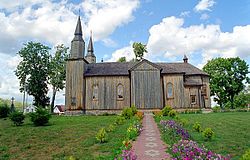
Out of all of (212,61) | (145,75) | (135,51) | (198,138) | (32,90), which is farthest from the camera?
(212,61)

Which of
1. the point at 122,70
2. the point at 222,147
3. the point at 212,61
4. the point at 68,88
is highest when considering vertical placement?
the point at 212,61

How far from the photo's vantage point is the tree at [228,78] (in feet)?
150

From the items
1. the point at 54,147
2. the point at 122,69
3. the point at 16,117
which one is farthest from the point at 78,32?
the point at 54,147

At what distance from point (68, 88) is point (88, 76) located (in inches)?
122

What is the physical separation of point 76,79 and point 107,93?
4568 millimetres

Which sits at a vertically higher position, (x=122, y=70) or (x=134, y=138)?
(x=122, y=70)

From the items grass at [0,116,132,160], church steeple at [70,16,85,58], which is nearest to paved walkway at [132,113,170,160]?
grass at [0,116,132,160]

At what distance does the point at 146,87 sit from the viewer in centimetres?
→ 2994

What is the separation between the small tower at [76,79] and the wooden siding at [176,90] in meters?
11.1

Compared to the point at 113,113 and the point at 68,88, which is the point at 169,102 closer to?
the point at 113,113

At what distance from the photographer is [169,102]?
30.3 m

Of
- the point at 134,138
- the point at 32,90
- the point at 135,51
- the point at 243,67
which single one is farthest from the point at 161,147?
the point at 243,67

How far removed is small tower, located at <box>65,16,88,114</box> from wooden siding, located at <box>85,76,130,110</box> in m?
0.92

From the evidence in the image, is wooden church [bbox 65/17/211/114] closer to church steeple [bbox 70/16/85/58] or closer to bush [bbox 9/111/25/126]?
church steeple [bbox 70/16/85/58]
